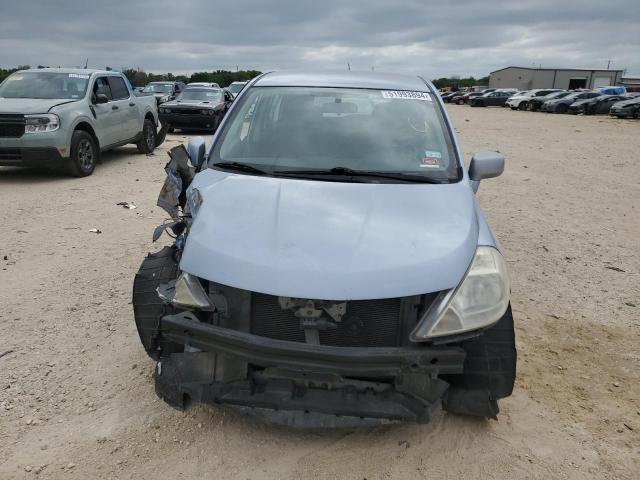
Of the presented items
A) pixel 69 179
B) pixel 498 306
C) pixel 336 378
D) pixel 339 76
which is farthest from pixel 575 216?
pixel 69 179

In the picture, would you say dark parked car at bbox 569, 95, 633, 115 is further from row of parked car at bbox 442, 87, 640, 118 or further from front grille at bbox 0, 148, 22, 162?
front grille at bbox 0, 148, 22, 162

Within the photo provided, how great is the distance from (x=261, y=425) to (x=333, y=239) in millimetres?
1149

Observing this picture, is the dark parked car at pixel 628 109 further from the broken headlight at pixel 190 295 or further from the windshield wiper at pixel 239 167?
the broken headlight at pixel 190 295

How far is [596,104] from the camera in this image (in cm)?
3238

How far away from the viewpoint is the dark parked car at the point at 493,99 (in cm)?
4450

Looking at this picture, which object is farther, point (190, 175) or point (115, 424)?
point (190, 175)

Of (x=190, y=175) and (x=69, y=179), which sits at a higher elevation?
(x=190, y=175)

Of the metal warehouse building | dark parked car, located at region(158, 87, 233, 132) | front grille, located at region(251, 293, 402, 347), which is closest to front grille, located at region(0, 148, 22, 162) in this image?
dark parked car, located at region(158, 87, 233, 132)

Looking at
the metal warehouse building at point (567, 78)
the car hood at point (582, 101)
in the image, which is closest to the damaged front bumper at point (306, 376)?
the car hood at point (582, 101)

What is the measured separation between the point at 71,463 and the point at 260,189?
67.0 inches

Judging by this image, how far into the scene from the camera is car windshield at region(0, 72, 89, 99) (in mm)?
9016

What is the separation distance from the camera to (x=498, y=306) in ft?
7.89

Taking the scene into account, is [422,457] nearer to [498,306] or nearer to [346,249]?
[498,306]

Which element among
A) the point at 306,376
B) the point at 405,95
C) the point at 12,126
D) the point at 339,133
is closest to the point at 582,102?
the point at 12,126
